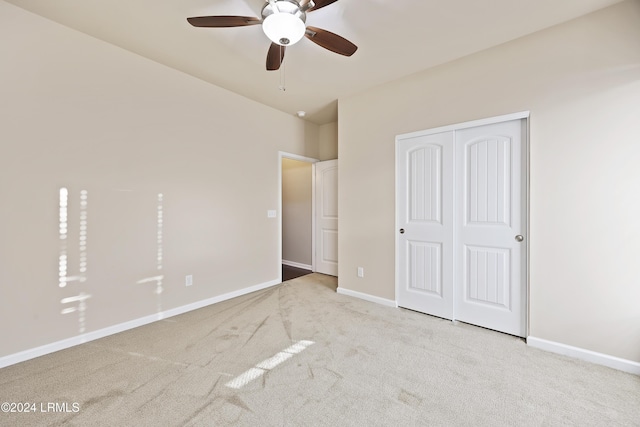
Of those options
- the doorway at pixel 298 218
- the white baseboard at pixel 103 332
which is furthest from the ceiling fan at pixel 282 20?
the doorway at pixel 298 218

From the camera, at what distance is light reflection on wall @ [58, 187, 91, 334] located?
2312mm

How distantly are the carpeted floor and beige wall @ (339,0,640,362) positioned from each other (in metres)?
0.43

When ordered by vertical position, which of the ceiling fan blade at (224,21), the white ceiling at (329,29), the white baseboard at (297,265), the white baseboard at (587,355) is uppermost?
the white ceiling at (329,29)

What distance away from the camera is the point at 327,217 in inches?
190

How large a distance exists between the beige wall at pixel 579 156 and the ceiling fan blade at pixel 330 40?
1395mm

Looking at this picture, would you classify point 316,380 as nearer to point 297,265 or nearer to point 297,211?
point 297,265

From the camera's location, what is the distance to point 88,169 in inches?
96.3

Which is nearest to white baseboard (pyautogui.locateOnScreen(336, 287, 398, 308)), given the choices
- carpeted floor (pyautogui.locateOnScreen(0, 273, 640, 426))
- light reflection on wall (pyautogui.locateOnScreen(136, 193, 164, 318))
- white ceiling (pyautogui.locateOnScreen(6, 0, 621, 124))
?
carpeted floor (pyautogui.locateOnScreen(0, 273, 640, 426))

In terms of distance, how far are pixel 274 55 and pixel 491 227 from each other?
254cm

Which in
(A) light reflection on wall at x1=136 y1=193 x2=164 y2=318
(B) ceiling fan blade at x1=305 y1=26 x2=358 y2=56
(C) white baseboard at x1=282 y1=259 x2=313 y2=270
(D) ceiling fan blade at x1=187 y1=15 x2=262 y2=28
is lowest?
(C) white baseboard at x1=282 y1=259 x2=313 y2=270

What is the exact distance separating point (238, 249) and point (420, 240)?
2.39 metres

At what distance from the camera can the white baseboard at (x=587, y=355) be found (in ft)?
6.46

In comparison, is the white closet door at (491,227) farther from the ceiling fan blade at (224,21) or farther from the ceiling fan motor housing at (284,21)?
the ceiling fan blade at (224,21)

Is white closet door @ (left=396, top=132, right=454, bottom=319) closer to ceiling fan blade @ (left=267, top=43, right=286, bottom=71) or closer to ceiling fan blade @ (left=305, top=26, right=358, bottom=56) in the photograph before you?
ceiling fan blade @ (left=305, top=26, right=358, bottom=56)
